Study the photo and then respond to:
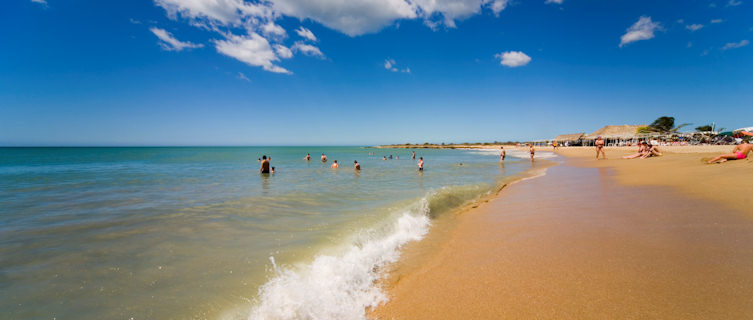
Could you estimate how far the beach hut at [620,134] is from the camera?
4703 cm

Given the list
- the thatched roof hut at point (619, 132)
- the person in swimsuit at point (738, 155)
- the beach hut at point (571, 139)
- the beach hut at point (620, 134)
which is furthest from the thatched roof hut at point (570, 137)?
the person in swimsuit at point (738, 155)

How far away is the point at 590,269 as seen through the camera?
3461 mm

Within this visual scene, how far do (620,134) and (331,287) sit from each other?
62.4 meters

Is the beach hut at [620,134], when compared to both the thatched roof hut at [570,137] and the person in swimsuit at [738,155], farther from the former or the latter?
the person in swimsuit at [738,155]

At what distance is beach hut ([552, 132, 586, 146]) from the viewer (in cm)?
6049

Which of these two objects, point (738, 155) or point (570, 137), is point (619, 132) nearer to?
point (570, 137)

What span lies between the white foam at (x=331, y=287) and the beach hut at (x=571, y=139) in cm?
6931

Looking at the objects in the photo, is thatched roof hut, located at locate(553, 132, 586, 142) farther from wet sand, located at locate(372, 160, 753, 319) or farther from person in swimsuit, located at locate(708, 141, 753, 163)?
wet sand, located at locate(372, 160, 753, 319)

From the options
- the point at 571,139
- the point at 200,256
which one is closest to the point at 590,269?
the point at 200,256

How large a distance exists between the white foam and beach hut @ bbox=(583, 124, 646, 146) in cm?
5772

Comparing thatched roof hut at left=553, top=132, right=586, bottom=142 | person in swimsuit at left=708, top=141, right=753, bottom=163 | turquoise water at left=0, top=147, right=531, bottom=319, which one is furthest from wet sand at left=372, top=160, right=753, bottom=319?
thatched roof hut at left=553, top=132, right=586, bottom=142

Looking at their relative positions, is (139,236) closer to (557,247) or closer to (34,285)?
(34,285)

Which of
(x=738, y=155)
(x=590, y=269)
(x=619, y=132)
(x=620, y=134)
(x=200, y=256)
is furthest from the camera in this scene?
(x=619, y=132)

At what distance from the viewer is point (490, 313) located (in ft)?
9.22
